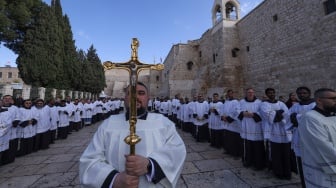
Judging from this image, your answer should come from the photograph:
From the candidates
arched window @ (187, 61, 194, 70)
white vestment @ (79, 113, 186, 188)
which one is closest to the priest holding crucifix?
white vestment @ (79, 113, 186, 188)

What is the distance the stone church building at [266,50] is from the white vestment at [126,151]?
1060 centimetres

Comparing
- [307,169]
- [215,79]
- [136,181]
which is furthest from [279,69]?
[136,181]

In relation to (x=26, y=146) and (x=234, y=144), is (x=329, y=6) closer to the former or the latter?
(x=234, y=144)

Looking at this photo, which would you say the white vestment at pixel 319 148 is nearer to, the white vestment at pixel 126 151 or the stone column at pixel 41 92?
the white vestment at pixel 126 151

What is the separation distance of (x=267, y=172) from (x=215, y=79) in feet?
49.0

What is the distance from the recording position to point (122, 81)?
5062 cm

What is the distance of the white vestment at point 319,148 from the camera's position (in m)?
1.95

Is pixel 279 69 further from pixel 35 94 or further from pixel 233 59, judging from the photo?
pixel 35 94

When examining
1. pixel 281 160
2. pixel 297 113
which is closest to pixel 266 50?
pixel 297 113

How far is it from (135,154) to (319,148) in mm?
2029

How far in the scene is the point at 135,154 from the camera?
1467 millimetres

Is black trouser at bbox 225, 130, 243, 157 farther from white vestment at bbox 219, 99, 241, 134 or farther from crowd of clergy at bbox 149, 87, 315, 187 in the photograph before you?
white vestment at bbox 219, 99, 241, 134

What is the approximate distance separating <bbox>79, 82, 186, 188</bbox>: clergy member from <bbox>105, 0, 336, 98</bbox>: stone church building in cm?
1062

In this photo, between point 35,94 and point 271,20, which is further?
point 271,20
